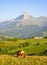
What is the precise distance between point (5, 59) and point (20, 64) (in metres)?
2.30

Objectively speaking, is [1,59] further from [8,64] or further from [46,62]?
[46,62]

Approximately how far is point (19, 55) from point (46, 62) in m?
4.25

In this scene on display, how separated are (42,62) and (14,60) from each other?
373cm

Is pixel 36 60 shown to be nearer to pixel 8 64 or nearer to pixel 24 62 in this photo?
pixel 24 62

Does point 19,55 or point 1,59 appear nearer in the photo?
point 1,59

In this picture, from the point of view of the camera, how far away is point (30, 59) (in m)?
30.2

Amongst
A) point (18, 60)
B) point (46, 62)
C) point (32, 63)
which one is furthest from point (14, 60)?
point (46, 62)

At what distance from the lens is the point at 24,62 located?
2870 cm

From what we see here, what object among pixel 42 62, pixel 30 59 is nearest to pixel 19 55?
pixel 30 59

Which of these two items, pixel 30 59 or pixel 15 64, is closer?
pixel 15 64

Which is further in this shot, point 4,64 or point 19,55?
point 19,55

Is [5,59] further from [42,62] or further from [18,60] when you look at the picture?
[42,62]

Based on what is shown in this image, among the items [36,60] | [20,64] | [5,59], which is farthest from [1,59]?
[36,60]

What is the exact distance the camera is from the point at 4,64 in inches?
1088
